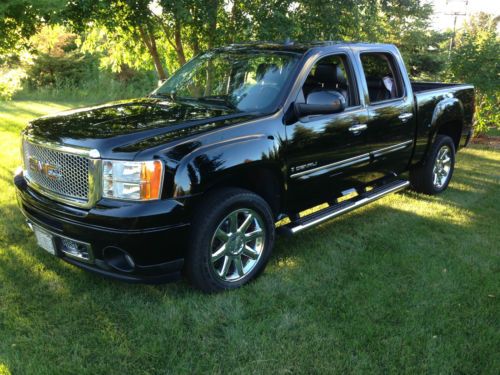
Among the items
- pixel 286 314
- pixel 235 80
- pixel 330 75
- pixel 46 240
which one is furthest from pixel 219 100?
pixel 286 314

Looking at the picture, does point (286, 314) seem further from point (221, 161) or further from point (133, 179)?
point (133, 179)

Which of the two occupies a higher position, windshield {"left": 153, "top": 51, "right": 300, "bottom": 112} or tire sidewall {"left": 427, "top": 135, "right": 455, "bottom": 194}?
windshield {"left": 153, "top": 51, "right": 300, "bottom": 112}

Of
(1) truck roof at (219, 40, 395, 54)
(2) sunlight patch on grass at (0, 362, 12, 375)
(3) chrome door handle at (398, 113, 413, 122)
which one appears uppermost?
(1) truck roof at (219, 40, 395, 54)

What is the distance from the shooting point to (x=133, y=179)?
296 cm

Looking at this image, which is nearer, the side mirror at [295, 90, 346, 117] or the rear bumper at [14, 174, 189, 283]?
the rear bumper at [14, 174, 189, 283]

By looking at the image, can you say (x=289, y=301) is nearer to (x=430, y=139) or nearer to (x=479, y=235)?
(x=479, y=235)

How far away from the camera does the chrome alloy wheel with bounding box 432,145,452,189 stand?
6.29 m

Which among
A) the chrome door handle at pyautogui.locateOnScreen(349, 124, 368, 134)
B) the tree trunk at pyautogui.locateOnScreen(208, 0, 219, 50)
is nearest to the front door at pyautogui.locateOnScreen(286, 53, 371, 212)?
the chrome door handle at pyautogui.locateOnScreen(349, 124, 368, 134)

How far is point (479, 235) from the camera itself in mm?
5016

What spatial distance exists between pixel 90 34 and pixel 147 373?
26.3 ft

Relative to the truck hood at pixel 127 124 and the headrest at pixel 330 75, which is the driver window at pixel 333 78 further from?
the truck hood at pixel 127 124

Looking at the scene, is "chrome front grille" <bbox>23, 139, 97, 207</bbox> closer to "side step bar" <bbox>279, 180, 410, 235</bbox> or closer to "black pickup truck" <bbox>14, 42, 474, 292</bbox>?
"black pickup truck" <bbox>14, 42, 474, 292</bbox>

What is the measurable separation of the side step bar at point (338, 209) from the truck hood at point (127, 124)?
3.48ft

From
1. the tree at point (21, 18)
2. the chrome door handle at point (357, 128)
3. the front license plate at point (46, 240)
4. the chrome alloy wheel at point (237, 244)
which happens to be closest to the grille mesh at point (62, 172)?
the front license plate at point (46, 240)
